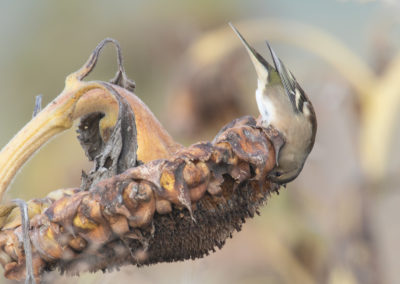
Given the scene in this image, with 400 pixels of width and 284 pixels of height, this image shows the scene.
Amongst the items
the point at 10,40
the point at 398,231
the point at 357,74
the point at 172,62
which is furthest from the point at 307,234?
the point at 10,40

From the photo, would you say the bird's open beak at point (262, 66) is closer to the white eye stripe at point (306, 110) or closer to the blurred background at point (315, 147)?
the white eye stripe at point (306, 110)

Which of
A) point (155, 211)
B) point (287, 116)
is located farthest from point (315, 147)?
point (155, 211)

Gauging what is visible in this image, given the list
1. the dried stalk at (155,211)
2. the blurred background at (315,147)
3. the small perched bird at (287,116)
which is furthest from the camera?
the blurred background at (315,147)

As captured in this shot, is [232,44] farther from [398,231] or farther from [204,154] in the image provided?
[398,231]

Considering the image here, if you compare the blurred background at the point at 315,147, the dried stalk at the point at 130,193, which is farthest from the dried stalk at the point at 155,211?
the blurred background at the point at 315,147

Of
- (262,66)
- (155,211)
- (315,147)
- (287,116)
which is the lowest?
(315,147)

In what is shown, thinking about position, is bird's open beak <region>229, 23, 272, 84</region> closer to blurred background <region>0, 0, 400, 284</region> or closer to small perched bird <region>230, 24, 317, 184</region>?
small perched bird <region>230, 24, 317, 184</region>

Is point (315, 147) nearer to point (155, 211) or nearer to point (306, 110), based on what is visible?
point (306, 110)

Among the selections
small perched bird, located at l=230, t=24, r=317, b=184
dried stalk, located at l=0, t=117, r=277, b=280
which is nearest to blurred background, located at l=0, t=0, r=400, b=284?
dried stalk, located at l=0, t=117, r=277, b=280
